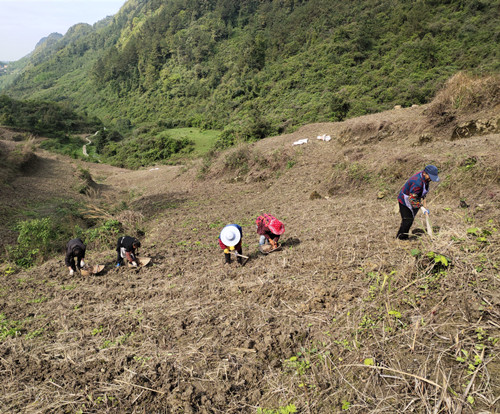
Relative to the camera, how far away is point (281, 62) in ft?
136

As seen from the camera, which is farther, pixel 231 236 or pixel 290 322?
pixel 231 236

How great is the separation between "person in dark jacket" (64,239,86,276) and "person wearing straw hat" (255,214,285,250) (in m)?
3.84

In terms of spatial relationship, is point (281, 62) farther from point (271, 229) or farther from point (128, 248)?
point (128, 248)

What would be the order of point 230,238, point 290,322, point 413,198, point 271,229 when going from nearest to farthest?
point 290,322 < point 413,198 < point 230,238 < point 271,229

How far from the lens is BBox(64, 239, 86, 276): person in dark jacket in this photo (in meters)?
5.62

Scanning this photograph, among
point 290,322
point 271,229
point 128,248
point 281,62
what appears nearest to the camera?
point 290,322

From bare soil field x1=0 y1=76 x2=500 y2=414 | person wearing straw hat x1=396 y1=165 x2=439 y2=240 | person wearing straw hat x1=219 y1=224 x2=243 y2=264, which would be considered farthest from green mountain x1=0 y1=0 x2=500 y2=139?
person wearing straw hat x1=219 y1=224 x2=243 y2=264

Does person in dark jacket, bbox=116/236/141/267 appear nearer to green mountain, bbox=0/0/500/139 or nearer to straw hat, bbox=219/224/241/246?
straw hat, bbox=219/224/241/246

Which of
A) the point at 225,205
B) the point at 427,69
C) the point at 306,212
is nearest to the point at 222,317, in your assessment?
the point at 306,212

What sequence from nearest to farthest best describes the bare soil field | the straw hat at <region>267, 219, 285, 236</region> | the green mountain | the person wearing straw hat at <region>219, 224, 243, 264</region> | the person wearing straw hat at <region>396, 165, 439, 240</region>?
the bare soil field, the person wearing straw hat at <region>396, 165, 439, 240</region>, the person wearing straw hat at <region>219, 224, 243, 264</region>, the straw hat at <region>267, 219, 285, 236</region>, the green mountain

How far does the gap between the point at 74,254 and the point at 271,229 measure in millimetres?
4225

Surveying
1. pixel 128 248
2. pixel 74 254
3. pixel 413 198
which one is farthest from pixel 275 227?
pixel 74 254

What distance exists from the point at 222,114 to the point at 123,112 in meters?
34.4

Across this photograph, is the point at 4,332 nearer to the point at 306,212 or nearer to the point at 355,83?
the point at 306,212
